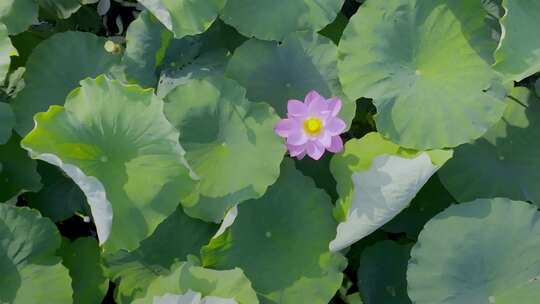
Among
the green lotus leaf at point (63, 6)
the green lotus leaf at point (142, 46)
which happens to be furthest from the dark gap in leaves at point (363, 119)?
the green lotus leaf at point (63, 6)

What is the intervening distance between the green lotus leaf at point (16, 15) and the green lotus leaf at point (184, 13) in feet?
1.02

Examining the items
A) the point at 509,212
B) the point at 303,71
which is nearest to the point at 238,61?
the point at 303,71

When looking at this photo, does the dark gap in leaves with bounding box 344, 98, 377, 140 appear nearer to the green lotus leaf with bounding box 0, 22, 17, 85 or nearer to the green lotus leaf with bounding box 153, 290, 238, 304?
the green lotus leaf with bounding box 153, 290, 238, 304

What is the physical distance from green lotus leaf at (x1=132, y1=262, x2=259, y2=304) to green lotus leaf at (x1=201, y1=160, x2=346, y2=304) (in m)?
0.06

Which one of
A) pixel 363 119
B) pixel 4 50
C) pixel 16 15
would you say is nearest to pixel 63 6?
pixel 16 15

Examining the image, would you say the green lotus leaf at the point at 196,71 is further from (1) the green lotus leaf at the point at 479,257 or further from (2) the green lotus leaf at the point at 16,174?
(1) the green lotus leaf at the point at 479,257

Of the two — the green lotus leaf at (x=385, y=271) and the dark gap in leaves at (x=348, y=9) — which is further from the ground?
the dark gap in leaves at (x=348, y=9)

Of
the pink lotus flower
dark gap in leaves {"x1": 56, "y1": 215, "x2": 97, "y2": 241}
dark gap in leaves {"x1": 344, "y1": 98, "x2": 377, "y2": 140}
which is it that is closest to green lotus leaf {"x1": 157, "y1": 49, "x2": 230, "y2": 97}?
the pink lotus flower

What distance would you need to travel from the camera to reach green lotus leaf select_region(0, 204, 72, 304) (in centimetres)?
123

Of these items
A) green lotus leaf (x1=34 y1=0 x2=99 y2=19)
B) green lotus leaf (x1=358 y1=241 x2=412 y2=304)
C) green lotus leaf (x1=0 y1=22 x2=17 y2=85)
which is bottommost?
green lotus leaf (x1=358 y1=241 x2=412 y2=304)

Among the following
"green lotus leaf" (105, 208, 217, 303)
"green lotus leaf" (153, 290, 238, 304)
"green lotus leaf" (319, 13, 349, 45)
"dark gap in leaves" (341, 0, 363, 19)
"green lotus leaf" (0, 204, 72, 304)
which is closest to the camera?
"green lotus leaf" (153, 290, 238, 304)

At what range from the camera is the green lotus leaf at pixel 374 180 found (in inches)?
44.5

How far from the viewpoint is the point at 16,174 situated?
1388 millimetres

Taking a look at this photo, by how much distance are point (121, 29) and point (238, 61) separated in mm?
470
